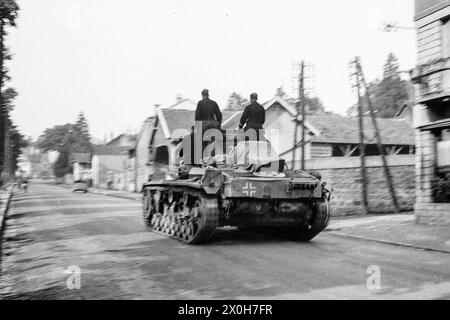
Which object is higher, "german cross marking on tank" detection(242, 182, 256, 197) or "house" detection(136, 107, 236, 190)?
"house" detection(136, 107, 236, 190)

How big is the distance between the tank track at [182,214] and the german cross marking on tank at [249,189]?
56 cm

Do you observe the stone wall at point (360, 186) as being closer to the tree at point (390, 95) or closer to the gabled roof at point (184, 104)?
the gabled roof at point (184, 104)

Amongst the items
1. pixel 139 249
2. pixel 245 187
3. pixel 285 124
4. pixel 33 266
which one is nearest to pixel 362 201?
pixel 245 187

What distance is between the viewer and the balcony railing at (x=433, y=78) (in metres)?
11.9

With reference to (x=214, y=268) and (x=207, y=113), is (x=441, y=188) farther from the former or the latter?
(x=214, y=268)

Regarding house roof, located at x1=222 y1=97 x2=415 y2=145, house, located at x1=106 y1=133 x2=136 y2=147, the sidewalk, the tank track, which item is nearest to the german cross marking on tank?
the tank track

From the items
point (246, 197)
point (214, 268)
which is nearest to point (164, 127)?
point (246, 197)

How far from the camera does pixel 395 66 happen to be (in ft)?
267

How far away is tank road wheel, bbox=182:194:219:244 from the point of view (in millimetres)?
8203

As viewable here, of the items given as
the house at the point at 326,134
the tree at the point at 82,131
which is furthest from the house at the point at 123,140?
the house at the point at 326,134

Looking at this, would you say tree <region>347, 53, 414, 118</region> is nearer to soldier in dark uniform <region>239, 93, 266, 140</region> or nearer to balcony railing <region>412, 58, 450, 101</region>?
balcony railing <region>412, 58, 450, 101</region>

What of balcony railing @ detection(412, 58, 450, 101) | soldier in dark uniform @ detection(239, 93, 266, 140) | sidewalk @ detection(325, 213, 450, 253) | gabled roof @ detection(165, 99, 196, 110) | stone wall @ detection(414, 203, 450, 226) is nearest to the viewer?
sidewalk @ detection(325, 213, 450, 253)

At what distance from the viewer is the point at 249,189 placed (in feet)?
27.3

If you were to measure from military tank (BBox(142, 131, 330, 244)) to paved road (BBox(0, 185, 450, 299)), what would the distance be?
1.42 ft
